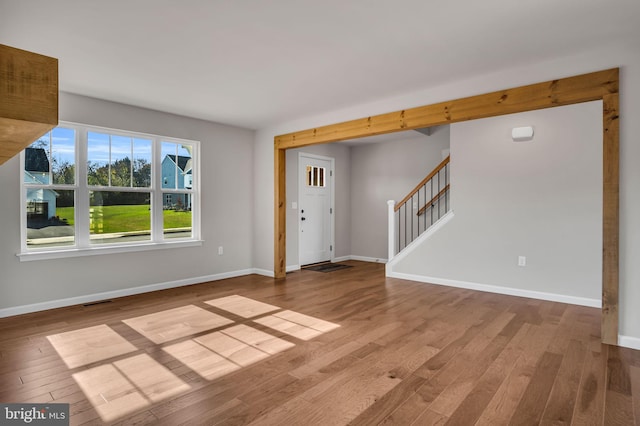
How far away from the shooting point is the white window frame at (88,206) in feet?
13.1

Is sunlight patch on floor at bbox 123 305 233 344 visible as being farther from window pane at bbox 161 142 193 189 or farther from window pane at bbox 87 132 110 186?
window pane at bbox 161 142 193 189

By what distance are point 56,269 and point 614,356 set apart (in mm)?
5402

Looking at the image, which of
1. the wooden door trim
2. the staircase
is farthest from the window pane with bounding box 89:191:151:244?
the staircase

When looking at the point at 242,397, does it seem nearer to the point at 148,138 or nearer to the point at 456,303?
the point at 456,303

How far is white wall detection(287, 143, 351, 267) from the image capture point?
6.61 metres

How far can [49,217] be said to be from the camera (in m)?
4.17

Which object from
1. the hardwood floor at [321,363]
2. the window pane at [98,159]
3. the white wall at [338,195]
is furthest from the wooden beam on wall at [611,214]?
the window pane at [98,159]

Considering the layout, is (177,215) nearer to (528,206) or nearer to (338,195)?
(338,195)

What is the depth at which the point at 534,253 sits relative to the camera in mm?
4648

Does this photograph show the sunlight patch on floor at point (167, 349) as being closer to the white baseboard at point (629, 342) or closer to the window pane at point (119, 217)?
the window pane at point (119, 217)

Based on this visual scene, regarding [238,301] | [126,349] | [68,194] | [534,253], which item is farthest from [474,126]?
[68,194]

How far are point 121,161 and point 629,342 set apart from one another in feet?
18.4

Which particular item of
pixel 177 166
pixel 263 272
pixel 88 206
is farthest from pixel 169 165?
pixel 263 272

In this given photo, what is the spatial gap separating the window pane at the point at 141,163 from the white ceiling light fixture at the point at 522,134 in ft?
15.8
